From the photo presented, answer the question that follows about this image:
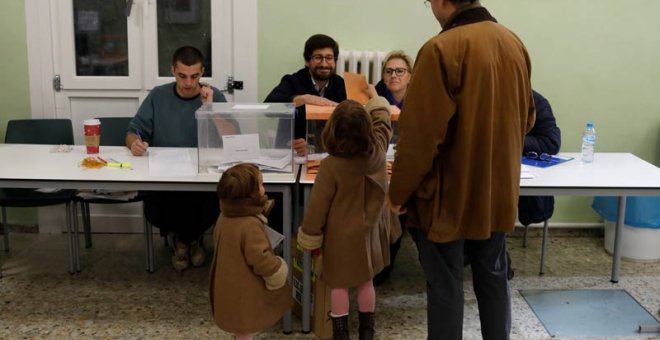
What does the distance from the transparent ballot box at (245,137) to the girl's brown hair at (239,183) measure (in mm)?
668

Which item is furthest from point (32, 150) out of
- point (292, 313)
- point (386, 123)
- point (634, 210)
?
point (634, 210)

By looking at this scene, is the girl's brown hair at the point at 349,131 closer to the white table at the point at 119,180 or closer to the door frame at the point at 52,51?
the white table at the point at 119,180

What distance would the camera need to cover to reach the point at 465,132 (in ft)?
6.45

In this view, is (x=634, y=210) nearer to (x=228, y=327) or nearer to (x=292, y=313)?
(x=292, y=313)

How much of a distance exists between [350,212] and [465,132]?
2.20 ft

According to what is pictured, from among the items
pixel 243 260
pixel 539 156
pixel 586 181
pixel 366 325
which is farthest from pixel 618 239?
pixel 243 260

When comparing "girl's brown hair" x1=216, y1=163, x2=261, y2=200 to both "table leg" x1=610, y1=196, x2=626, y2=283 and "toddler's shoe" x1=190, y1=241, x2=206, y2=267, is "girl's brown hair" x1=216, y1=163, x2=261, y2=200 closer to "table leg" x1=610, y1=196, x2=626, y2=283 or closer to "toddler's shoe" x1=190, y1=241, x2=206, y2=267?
"toddler's shoe" x1=190, y1=241, x2=206, y2=267

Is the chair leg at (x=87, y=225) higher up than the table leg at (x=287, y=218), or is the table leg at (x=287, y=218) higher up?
the table leg at (x=287, y=218)

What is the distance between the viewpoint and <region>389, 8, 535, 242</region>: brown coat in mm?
1922

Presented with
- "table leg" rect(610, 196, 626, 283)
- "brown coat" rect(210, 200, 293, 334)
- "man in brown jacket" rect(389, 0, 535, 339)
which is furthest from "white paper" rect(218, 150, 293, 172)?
"table leg" rect(610, 196, 626, 283)

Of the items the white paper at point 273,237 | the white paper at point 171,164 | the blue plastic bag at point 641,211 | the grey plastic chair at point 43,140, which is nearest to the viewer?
the white paper at point 273,237

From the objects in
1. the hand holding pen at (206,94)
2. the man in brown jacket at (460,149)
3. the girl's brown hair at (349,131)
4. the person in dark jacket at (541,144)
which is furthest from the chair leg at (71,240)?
the person in dark jacket at (541,144)

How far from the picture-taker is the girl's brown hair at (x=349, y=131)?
2379 mm

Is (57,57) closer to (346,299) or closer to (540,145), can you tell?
(346,299)
